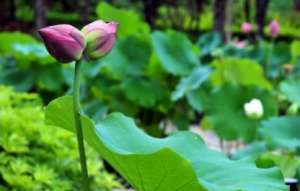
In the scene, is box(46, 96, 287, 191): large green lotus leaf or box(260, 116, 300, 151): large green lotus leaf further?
box(260, 116, 300, 151): large green lotus leaf

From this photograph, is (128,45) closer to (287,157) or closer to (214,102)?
(214,102)

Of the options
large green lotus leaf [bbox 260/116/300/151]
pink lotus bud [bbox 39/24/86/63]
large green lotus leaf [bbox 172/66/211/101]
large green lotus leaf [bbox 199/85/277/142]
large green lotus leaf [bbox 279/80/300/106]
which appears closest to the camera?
pink lotus bud [bbox 39/24/86/63]

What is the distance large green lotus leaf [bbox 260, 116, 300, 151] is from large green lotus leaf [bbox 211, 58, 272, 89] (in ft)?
4.60

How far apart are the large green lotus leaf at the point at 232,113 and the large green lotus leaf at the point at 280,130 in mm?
516

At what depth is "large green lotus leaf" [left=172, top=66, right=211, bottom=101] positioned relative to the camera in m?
3.46

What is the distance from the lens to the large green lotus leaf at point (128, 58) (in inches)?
141

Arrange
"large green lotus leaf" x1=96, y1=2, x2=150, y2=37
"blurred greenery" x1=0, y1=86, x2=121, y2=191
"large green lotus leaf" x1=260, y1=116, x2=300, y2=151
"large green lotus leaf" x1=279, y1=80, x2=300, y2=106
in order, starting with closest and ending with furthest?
1. "blurred greenery" x1=0, y1=86, x2=121, y2=191
2. "large green lotus leaf" x1=260, y1=116, x2=300, y2=151
3. "large green lotus leaf" x1=279, y1=80, x2=300, y2=106
4. "large green lotus leaf" x1=96, y1=2, x2=150, y2=37

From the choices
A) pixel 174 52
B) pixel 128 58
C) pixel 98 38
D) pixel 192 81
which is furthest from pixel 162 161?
pixel 174 52

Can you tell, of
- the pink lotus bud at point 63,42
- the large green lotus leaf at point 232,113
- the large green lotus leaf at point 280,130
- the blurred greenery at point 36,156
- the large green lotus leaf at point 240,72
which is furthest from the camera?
the large green lotus leaf at point 240,72

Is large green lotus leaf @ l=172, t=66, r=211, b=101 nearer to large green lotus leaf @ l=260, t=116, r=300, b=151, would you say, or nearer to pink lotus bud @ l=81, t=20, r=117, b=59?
large green lotus leaf @ l=260, t=116, r=300, b=151

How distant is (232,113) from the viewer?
2734mm

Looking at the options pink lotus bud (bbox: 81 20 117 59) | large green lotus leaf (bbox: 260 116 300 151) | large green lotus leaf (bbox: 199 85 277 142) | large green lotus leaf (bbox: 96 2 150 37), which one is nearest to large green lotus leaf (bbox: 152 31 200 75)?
large green lotus leaf (bbox: 96 2 150 37)

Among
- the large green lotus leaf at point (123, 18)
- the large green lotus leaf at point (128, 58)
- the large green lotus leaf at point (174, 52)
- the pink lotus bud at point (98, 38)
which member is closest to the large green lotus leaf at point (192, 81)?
the large green lotus leaf at point (174, 52)

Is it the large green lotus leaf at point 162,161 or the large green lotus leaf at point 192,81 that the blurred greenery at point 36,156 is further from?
the large green lotus leaf at point 192,81
